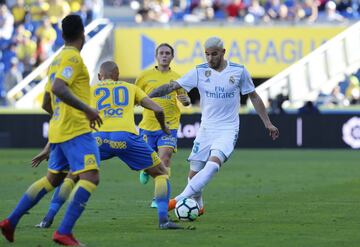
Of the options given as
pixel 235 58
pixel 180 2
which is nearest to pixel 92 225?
pixel 235 58

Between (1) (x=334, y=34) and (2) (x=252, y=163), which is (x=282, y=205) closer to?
(2) (x=252, y=163)

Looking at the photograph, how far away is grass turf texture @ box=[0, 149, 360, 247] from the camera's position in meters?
11.1

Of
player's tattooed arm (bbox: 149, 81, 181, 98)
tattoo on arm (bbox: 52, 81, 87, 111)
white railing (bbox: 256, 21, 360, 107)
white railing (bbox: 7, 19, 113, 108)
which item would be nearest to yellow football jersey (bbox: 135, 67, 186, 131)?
player's tattooed arm (bbox: 149, 81, 181, 98)

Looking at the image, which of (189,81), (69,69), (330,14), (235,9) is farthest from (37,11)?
(69,69)

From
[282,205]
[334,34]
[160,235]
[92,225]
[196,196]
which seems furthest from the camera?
[334,34]

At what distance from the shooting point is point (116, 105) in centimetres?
1242

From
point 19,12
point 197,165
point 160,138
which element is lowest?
point 19,12

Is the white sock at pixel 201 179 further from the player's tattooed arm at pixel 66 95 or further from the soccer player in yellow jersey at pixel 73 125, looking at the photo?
the player's tattooed arm at pixel 66 95

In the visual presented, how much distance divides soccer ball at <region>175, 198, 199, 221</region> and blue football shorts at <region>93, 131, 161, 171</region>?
83cm

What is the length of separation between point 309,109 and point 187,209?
2017cm

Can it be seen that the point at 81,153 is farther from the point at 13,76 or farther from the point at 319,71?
the point at 13,76

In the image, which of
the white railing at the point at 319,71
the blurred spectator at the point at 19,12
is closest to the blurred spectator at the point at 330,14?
the white railing at the point at 319,71

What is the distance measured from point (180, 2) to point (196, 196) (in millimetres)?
26460

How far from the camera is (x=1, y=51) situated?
38.0 meters
